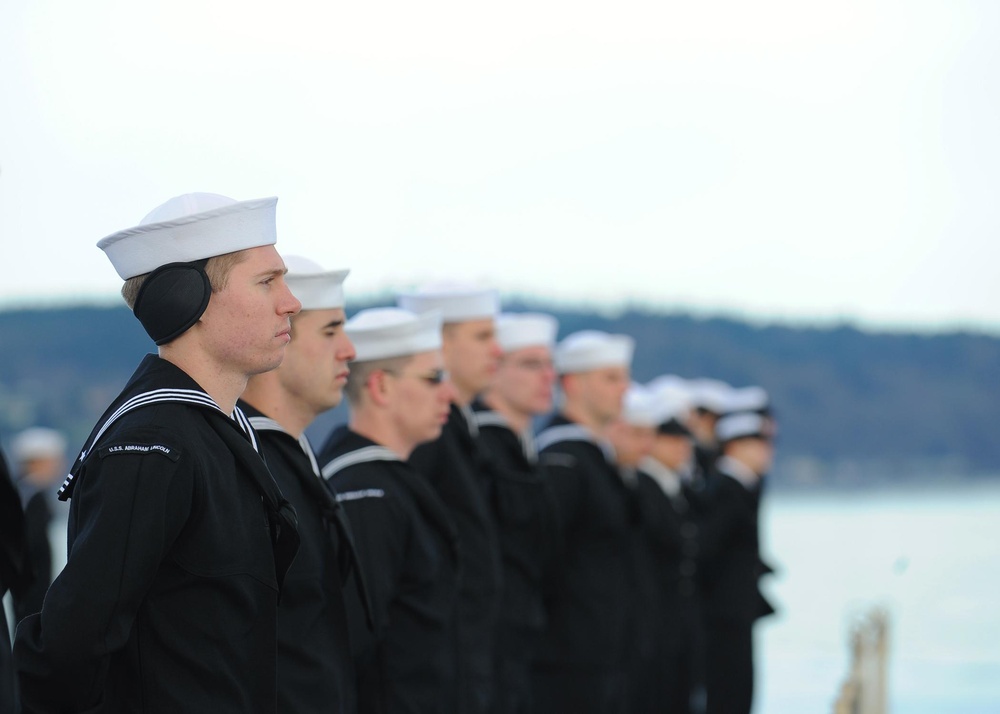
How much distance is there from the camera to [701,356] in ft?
96.2

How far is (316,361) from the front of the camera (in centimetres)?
348

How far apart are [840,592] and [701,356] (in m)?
12.3

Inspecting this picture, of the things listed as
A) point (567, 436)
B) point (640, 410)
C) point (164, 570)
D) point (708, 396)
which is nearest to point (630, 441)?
point (640, 410)

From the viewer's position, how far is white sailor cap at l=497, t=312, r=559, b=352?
627cm

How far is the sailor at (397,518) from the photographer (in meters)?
3.82

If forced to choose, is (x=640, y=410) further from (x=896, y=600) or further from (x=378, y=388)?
(x=896, y=600)

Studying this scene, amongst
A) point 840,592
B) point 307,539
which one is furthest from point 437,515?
point 840,592

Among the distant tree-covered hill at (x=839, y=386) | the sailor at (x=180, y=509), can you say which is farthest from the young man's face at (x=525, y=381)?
the distant tree-covered hill at (x=839, y=386)

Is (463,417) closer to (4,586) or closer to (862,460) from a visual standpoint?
(4,586)

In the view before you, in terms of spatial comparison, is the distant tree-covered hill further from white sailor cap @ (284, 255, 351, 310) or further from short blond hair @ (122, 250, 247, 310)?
short blond hair @ (122, 250, 247, 310)

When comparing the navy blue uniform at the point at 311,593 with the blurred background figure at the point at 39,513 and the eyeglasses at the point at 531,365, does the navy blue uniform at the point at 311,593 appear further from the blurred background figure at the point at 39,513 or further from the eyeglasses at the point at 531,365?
the eyeglasses at the point at 531,365

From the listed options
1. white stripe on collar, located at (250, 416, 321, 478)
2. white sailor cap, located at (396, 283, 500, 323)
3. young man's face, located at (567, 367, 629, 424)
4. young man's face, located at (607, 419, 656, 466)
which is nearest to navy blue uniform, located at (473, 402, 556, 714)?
white sailor cap, located at (396, 283, 500, 323)

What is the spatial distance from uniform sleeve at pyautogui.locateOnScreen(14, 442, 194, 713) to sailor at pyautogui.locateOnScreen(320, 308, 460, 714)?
1.30 m

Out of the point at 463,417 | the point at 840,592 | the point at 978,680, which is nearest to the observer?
the point at 463,417
